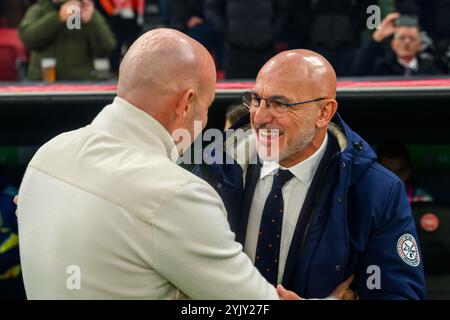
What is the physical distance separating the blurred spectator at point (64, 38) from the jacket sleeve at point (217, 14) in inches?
29.5

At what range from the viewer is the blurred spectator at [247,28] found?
18.9 ft

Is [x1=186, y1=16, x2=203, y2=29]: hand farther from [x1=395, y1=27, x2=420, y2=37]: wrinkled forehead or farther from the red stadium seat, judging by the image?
[x1=395, y1=27, x2=420, y2=37]: wrinkled forehead

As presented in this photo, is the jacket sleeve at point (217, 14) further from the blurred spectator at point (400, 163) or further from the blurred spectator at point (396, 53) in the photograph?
the blurred spectator at point (400, 163)

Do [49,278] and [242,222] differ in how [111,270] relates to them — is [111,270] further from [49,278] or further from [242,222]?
[242,222]

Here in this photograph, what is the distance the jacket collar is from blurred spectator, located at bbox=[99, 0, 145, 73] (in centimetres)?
475

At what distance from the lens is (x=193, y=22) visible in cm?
623

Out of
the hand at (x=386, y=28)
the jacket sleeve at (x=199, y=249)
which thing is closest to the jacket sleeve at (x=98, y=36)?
the hand at (x=386, y=28)

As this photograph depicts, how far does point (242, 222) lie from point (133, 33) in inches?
174

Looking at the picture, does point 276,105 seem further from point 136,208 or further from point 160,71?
point 136,208

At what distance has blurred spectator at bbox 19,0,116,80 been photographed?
18.0 feet

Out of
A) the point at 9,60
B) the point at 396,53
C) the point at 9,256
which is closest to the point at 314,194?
the point at 9,256

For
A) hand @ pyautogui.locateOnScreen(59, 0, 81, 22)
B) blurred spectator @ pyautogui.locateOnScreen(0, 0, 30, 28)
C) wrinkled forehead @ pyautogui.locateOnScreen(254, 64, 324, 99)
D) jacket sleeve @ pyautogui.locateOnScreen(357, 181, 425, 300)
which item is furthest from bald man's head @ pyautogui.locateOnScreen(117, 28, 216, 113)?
blurred spectator @ pyautogui.locateOnScreen(0, 0, 30, 28)

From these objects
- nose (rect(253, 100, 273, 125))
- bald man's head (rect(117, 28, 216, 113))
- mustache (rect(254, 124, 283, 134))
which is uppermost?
bald man's head (rect(117, 28, 216, 113))
